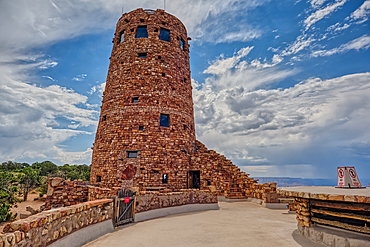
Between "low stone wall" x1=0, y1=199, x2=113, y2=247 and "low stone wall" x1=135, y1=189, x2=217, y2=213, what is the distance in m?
2.38

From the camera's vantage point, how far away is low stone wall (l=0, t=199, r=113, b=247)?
13.9ft

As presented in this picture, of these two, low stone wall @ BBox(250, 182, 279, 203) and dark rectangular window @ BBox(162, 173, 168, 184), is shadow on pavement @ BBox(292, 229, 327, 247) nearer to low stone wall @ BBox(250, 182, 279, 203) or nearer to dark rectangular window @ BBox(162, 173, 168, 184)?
low stone wall @ BBox(250, 182, 279, 203)

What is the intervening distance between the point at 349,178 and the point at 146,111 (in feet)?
48.0

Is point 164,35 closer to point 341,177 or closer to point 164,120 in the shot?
point 164,120

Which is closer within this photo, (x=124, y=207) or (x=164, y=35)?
(x=124, y=207)

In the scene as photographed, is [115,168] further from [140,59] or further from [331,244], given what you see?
[331,244]

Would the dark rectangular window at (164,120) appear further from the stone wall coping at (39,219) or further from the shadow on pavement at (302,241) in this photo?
the shadow on pavement at (302,241)

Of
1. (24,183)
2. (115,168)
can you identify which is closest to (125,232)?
(115,168)

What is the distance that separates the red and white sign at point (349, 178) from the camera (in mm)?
7609

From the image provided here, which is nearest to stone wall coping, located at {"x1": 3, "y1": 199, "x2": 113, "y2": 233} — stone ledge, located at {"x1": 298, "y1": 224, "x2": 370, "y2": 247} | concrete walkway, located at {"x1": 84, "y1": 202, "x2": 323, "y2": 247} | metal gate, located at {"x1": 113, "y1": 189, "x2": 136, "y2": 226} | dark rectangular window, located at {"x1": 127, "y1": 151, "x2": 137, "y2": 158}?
concrete walkway, located at {"x1": 84, "y1": 202, "x2": 323, "y2": 247}

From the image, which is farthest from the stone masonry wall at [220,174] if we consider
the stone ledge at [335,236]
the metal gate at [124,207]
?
the stone ledge at [335,236]

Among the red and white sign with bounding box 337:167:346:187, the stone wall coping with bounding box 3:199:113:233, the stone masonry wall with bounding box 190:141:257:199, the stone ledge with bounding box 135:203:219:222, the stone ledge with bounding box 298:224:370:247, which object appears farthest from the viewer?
the stone masonry wall with bounding box 190:141:257:199

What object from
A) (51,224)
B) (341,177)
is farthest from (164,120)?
(51,224)

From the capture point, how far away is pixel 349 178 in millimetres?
7664
